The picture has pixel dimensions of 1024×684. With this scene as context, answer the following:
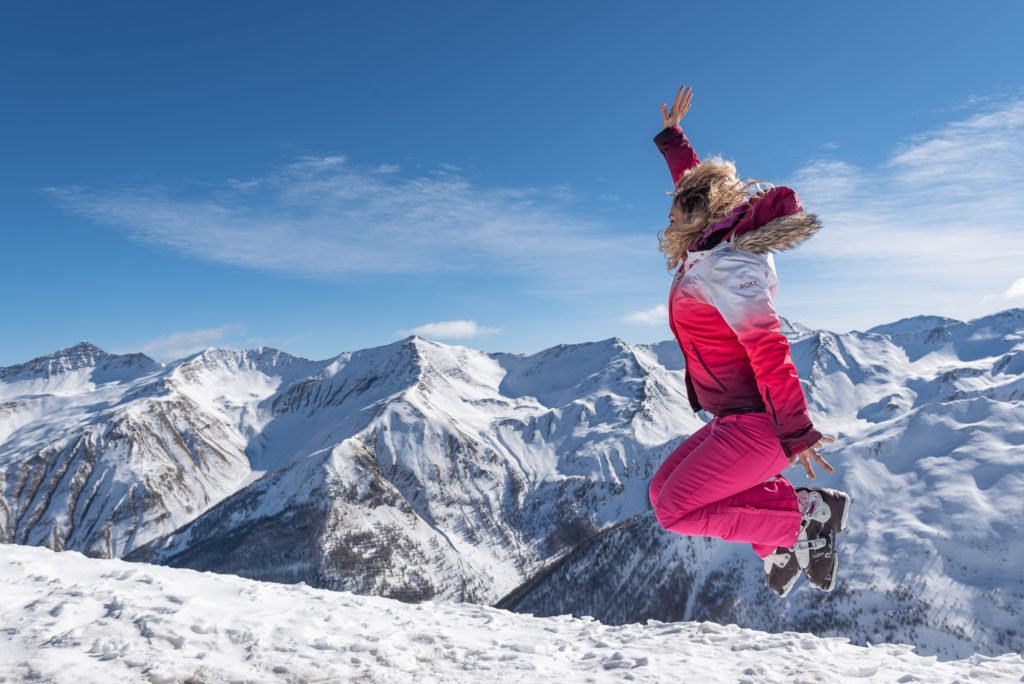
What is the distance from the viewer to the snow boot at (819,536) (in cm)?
664

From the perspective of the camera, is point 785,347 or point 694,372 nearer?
point 785,347

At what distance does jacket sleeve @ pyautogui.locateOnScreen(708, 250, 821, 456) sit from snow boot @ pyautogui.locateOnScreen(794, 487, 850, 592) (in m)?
1.63

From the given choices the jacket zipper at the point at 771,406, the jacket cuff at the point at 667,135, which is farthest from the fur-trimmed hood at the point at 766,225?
the jacket cuff at the point at 667,135

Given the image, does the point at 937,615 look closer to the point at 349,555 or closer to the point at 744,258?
the point at 744,258

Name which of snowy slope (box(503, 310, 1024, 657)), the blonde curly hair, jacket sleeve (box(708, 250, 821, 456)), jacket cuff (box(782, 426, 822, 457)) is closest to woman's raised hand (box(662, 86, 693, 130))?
the blonde curly hair

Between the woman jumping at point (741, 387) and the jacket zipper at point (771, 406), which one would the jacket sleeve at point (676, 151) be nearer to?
the woman jumping at point (741, 387)

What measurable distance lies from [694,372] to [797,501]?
2.00m

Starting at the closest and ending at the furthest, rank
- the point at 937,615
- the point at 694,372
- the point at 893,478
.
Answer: the point at 694,372 < the point at 937,615 < the point at 893,478

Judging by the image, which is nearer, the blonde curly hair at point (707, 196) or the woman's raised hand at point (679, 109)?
the blonde curly hair at point (707, 196)

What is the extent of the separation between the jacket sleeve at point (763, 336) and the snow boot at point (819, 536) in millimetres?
1626

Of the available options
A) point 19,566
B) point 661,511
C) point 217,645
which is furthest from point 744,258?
point 19,566

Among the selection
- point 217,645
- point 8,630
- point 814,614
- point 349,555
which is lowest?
point 349,555

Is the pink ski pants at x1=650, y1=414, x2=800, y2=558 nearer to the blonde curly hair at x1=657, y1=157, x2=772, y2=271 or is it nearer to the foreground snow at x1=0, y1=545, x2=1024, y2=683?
the blonde curly hair at x1=657, y1=157, x2=772, y2=271

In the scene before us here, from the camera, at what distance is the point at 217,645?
304 inches
